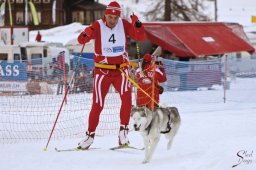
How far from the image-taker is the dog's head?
6.19m

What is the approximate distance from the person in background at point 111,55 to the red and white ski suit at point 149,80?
72 centimetres

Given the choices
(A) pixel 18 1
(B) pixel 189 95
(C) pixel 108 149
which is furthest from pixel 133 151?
(A) pixel 18 1

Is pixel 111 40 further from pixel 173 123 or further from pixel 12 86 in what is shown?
pixel 12 86

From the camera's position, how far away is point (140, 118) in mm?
6195

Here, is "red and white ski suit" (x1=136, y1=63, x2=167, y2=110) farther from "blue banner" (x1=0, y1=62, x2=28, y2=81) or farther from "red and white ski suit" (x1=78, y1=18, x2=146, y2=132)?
"blue banner" (x1=0, y1=62, x2=28, y2=81)

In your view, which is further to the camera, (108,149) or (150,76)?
(150,76)

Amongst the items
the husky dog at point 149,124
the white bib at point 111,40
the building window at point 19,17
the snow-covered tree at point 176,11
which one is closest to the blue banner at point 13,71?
the white bib at point 111,40

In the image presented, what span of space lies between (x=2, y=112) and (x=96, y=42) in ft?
16.6

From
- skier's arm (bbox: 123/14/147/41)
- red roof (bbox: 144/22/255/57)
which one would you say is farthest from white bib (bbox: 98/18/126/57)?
red roof (bbox: 144/22/255/57)

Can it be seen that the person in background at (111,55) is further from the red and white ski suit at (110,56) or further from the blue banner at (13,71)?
the blue banner at (13,71)

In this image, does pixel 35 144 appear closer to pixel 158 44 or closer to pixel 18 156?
pixel 18 156

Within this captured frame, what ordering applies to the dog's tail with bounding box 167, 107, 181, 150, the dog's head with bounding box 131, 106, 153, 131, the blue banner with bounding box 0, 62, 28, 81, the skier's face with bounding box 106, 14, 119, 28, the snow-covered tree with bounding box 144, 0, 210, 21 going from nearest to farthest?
the dog's head with bounding box 131, 106, 153, 131
the skier's face with bounding box 106, 14, 119, 28
the dog's tail with bounding box 167, 107, 181, 150
the blue banner with bounding box 0, 62, 28, 81
the snow-covered tree with bounding box 144, 0, 210, 21

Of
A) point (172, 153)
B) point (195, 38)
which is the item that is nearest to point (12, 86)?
point (195, 38)

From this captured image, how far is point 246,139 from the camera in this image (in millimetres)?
6824
